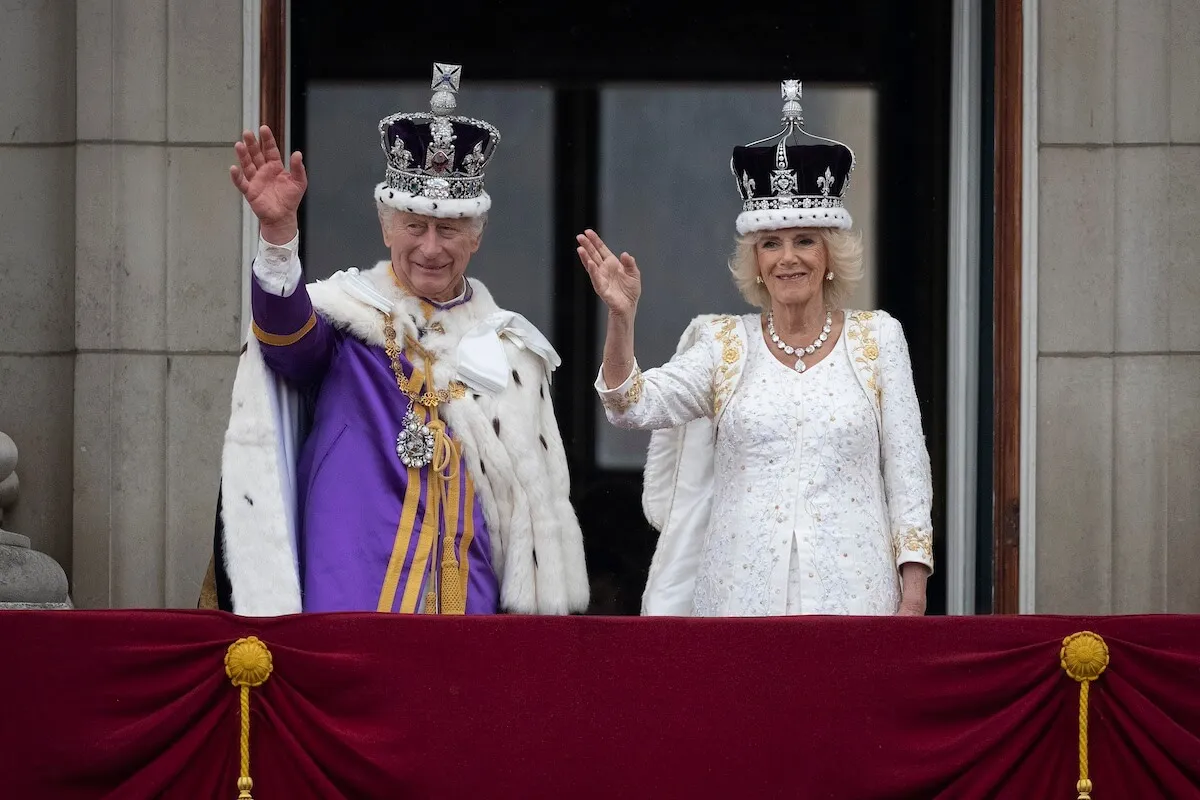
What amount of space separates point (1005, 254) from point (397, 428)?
225cm

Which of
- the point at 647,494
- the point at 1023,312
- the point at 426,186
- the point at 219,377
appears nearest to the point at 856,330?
the point at 647,494

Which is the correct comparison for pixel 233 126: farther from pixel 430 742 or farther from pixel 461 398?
pixel 430 742

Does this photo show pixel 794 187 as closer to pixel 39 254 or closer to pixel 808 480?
pixel 808 480

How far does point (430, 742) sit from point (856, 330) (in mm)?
1460

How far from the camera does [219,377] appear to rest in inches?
208

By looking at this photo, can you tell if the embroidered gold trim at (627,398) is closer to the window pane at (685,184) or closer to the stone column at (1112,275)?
the stone column at (1112,275)

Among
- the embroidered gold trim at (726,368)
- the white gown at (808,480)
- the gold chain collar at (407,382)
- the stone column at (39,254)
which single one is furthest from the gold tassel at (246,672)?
the stone column at (39,254)

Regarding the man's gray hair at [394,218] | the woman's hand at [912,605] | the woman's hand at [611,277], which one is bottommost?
the woman's hand at [912,605]

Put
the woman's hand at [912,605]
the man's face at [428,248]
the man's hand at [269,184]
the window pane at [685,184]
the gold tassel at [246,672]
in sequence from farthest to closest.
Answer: the window pane at [685,184], the man's face at [428,248], the woman's hand at [912,605], the man's hand at [269,184], the gold tassel at [246,672]

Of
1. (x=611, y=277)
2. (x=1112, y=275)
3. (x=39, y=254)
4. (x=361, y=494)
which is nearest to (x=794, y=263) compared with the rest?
(x=611, y=277)

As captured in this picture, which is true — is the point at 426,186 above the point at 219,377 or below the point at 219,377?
above

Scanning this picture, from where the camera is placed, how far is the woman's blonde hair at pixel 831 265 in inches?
162

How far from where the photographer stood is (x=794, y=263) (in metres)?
4.07

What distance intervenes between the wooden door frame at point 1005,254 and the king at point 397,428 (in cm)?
137
